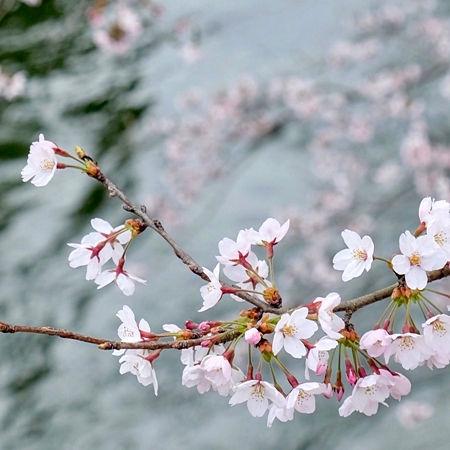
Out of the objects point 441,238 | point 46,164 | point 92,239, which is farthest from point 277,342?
point 46,164

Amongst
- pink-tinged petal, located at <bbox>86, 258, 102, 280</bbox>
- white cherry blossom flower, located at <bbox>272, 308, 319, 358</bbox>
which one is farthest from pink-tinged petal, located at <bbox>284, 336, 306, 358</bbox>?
pink-tinged petal, located at <bbox>86, 258, 102, 280</bbox>

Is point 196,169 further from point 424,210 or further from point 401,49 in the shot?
point 424,210

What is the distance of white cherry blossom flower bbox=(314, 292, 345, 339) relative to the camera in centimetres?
123

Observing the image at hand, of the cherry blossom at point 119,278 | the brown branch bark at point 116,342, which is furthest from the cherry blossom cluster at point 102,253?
the brown branch bark at point 116,342

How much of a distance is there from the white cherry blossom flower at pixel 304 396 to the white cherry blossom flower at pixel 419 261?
0.27 meters

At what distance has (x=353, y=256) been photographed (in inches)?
53.7

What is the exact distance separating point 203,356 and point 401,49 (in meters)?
7.15

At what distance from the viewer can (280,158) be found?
792cm

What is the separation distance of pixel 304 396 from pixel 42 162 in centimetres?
75

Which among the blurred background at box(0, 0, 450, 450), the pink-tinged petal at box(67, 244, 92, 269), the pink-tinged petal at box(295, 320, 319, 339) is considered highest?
the pink-tinged petal at box(67, 244, 92, 269)

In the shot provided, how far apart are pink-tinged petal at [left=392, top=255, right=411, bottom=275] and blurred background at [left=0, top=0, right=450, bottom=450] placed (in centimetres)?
446

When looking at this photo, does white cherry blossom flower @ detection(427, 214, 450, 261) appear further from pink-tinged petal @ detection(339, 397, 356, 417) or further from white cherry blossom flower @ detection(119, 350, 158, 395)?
white cherry blossom flower @ detection(119, 350, 158, 395)

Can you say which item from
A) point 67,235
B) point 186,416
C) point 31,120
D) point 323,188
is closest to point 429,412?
point 186,416

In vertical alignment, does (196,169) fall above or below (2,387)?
above
